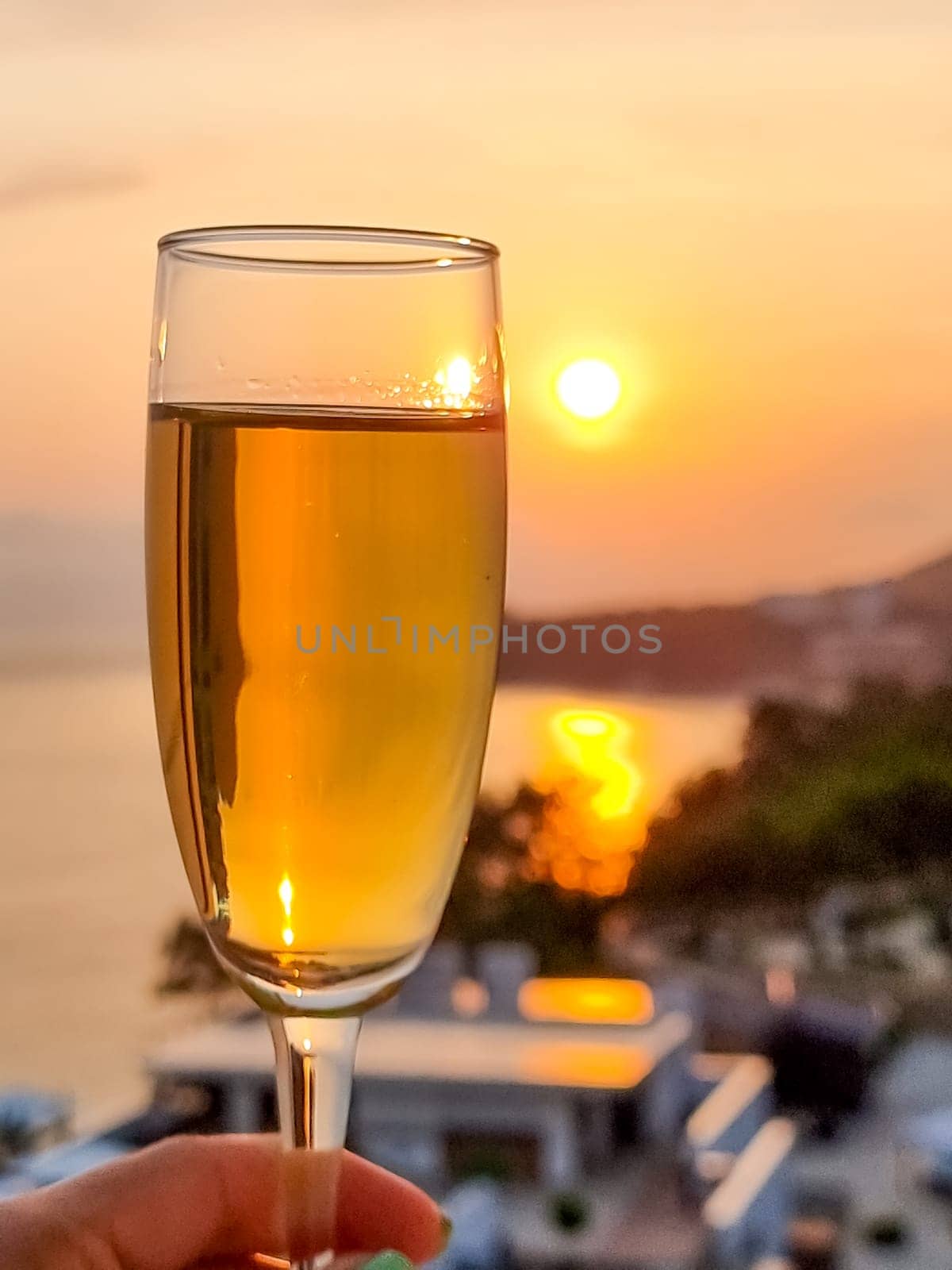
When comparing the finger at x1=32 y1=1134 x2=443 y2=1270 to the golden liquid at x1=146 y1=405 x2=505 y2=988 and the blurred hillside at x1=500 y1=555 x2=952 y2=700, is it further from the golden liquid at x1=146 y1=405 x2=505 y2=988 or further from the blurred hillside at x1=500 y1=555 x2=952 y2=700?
the blurred hillside at x1=500 y1=555 x2=952 y2=700

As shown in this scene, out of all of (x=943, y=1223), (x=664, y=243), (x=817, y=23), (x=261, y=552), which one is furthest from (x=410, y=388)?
(x=943, y=1223)

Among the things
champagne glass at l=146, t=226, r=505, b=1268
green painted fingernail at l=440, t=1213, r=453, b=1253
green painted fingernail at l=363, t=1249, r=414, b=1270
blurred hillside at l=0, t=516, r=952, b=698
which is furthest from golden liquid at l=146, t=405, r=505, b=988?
blurred hillside at l=0, t=516, r=952, b=698

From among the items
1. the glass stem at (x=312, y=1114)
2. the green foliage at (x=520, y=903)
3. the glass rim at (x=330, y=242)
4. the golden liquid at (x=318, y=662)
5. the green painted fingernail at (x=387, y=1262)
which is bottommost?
the green foliage at (x=520, y=903)

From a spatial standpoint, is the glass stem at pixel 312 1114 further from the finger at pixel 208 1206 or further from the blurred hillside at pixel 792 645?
the blurred hillside at pixel 792 645

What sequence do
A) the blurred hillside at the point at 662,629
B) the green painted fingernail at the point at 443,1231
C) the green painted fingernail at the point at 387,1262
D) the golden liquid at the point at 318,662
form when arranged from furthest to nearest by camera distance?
the blurred hillside at the point at 662,629, the green painted fingernail at the point at 443,1231, the green painted fingernail at the point at 387,1262, the golden liquid at the point at 318,662

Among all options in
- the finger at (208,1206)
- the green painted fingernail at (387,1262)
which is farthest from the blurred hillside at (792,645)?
the green painted fingernail at (387,1262)

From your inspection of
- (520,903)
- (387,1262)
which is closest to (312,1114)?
(387,1262)

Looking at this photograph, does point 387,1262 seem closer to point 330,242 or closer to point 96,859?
point 330,242
